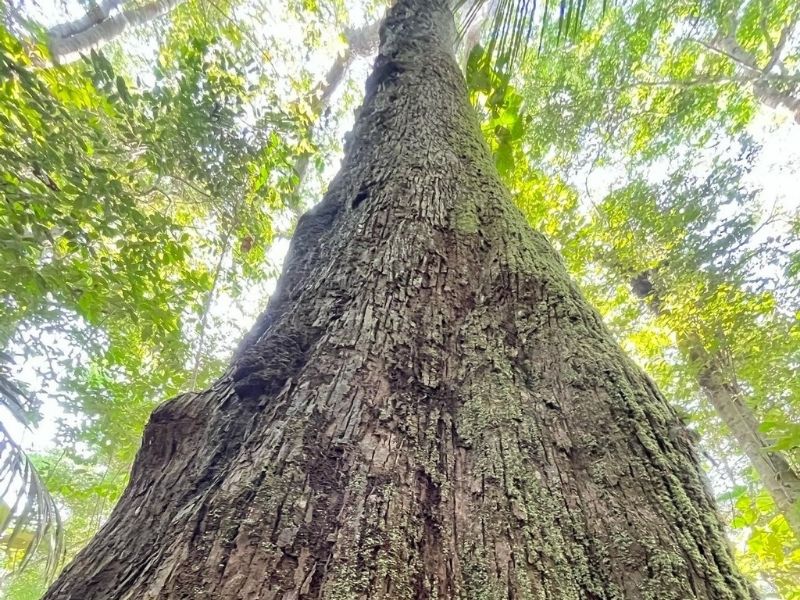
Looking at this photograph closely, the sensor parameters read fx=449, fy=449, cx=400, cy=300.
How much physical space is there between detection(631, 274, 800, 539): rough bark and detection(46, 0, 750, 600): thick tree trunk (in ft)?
11.3

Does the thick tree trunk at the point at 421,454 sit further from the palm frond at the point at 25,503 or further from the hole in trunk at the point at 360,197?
the palm frond at the point at 25,503

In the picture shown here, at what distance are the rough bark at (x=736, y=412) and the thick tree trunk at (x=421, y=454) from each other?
343cm

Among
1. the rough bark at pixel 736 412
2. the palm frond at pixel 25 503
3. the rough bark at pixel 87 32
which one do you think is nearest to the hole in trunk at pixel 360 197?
the palm frond at pixel 25 503

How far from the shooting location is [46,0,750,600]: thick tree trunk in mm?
562

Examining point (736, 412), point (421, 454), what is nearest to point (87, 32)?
point (421, 454)

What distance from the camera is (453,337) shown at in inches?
36.9

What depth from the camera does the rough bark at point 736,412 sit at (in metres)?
3.49

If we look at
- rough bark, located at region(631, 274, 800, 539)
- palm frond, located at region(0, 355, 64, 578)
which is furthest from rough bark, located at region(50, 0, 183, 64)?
rough bark, located at region(631, 274, 800, 539)

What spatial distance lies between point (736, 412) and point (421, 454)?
467 centimetres

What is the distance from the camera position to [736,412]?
13.6 ft

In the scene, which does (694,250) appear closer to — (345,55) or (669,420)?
(669,420)

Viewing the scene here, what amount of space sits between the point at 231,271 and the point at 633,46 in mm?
5741

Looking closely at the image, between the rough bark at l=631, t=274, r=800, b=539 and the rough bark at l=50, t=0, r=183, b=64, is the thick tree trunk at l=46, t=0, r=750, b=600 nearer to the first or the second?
the rough bark at l=631, t=274, r=800, b=539

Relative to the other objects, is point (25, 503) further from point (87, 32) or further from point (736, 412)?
point (736, 412)
